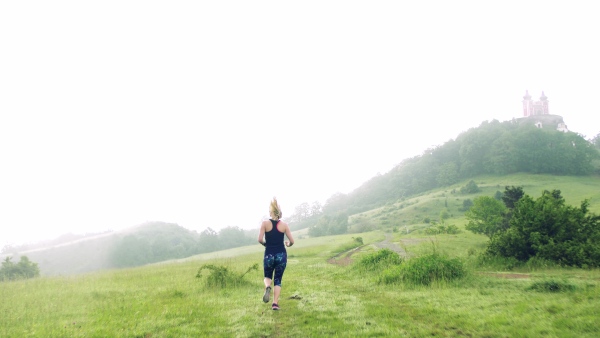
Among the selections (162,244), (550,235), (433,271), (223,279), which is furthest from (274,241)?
(162,244)

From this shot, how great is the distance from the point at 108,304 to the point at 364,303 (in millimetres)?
7408

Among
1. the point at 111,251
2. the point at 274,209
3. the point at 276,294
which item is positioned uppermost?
Answer: the point at 274,209

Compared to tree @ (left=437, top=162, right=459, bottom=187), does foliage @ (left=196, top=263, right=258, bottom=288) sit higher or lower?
lower

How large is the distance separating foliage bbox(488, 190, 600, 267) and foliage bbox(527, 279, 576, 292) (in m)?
5.77

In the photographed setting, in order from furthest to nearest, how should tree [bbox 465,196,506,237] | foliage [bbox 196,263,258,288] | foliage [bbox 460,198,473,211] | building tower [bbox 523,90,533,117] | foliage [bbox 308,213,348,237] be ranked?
building tower [bbox 523,90,533,117]
foliage [bbox 308,213,348,237]
foliage [bbox 460,198,473,211]
tree [bbox 465,196,506,237]
foliage [bbox 196,263,258,288]

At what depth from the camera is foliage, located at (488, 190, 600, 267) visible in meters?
12.7

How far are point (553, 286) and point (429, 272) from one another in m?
3.24

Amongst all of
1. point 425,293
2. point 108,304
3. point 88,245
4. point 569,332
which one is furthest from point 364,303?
point 88,245

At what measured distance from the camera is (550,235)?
13.6 meters

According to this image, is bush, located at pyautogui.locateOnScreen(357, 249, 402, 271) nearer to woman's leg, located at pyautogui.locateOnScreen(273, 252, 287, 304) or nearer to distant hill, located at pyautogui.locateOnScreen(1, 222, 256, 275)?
woman's leg, located at pyautogui.locateOnScreen(273, 252, 287, 304)

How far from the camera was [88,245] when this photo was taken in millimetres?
101312

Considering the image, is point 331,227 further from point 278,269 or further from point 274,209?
point 274,209

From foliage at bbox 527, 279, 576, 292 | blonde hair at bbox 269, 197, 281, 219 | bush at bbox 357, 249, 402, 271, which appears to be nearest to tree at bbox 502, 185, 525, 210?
bush at bbox 357, 249, 402, 271

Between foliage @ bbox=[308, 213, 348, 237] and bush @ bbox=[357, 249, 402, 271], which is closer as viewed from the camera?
bush @ bbox=[357, 249, 402, 271]
